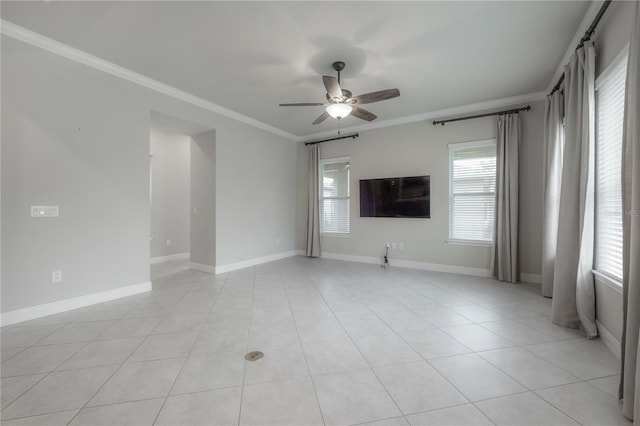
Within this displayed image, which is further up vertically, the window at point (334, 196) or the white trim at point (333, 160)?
the white trim at point (333, 160)

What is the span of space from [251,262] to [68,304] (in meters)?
2.83

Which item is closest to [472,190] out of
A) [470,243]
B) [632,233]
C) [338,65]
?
[470,243]

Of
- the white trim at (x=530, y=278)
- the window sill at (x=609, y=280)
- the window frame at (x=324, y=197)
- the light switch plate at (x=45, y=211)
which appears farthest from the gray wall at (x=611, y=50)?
the light switch plate at (x=45, y=211)

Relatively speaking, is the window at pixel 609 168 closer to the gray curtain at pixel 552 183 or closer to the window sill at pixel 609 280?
the window sill at pixel 609 280

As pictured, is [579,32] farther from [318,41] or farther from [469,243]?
[469,243]

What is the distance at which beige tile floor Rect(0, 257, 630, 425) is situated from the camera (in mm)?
1564

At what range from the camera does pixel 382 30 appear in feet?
8.95

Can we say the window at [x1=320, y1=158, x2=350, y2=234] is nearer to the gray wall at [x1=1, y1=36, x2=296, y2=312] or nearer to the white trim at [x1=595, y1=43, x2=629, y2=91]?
the gray wall at [x1=1, y1=36, x2=296, y2=312]

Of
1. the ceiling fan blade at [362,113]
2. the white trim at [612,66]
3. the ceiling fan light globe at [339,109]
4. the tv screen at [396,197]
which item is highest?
the ceiling fan blade at [362,113]

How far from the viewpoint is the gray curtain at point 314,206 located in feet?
21.0

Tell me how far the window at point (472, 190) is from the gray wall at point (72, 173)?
4.68m

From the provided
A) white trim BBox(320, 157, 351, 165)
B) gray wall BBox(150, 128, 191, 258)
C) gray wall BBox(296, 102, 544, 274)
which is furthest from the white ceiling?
gray wall BBox(150, 128, 191, 258)

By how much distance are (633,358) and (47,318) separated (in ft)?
16.3

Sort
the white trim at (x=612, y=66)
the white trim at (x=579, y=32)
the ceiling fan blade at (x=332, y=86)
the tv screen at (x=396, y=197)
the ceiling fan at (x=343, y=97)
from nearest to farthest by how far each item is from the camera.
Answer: the white trim at (x=612, y=66) < the white trim at (x=579, y=32) < the ceiling fan blade at (x=332, y=86) < the ceiling fan at (x=343, y=97) < the tv screen at (x=396, y=197)
